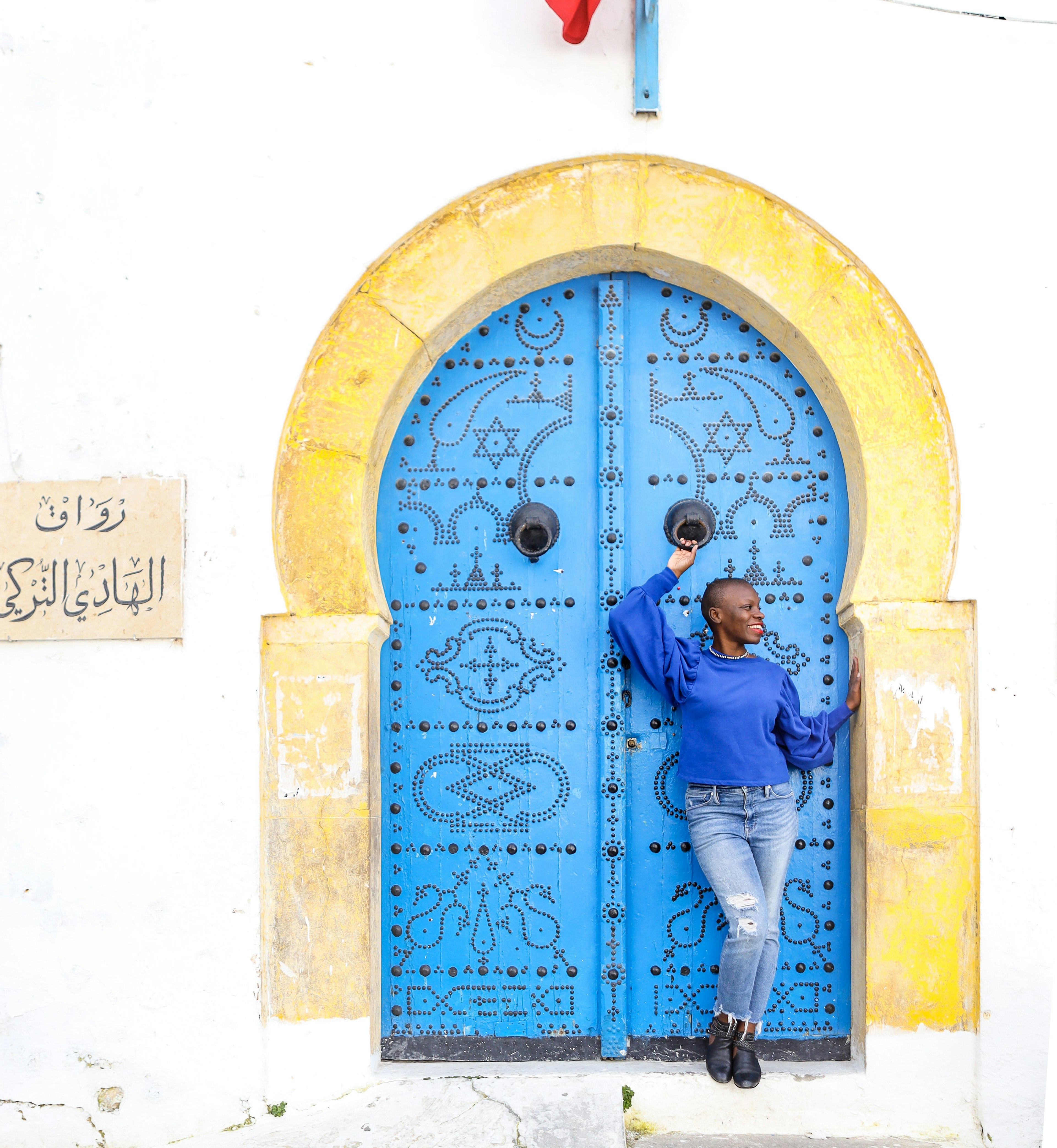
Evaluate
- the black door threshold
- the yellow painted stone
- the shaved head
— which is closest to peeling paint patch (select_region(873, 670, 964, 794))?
the shaved head

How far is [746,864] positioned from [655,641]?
73 centimetres

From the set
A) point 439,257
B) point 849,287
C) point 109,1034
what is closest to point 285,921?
point 109,1034

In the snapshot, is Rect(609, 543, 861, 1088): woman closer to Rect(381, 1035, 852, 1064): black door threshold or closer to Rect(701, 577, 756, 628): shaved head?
Rect(701, 577, 756, 628): shaved head

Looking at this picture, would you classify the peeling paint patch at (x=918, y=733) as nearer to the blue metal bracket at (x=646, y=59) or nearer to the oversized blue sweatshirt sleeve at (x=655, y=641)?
the oversized blue sweatshirt sleeve at (x=655, y=641)

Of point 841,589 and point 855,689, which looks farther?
point 841,589

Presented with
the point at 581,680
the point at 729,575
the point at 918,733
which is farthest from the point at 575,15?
the point at 918,733

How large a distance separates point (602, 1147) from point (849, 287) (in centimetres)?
268

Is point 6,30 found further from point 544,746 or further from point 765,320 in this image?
point 544,746

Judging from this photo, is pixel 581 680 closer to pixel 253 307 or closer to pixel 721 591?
pixel 721 591

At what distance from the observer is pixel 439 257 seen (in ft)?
10.1

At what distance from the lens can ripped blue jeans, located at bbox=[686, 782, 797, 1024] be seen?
2852mm

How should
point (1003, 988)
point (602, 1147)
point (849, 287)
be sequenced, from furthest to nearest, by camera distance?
point (849, 287) < point (1003, 988) < point (602, 1147)

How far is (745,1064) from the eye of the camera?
9.41 feet

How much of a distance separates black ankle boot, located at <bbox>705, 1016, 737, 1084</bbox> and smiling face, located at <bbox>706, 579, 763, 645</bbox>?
3.82ft
